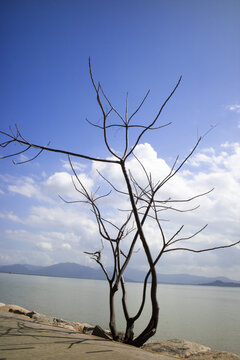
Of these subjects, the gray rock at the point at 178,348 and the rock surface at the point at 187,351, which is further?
the gray rock at the point at 178,348

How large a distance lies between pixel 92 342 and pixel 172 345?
2.07 metres

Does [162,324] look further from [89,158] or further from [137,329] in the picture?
[89,158]

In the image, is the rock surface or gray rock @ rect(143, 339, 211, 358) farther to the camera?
gray rock @ rect(143, 339, 211, 358)

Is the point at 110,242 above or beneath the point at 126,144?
beneath

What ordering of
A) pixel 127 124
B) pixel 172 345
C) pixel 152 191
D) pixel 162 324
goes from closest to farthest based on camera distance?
pixel 127 124 < pixel 152 191 < pixel 172 345 < pixel 162 324

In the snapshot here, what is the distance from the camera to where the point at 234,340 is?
8797 millimetres

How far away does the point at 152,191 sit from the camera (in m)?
3.68

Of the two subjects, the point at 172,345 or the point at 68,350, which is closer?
the point at 68,350

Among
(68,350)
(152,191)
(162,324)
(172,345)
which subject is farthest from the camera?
(162,324)

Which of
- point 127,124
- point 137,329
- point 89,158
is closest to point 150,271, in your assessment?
point 89,158

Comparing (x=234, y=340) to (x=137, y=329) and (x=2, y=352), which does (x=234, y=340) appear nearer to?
(x=137, y=329)

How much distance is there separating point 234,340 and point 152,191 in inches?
310

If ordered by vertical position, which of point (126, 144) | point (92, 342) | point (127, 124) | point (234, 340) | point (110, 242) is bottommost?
point (234, 340)

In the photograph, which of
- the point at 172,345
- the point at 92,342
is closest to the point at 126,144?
the point at 92,342
